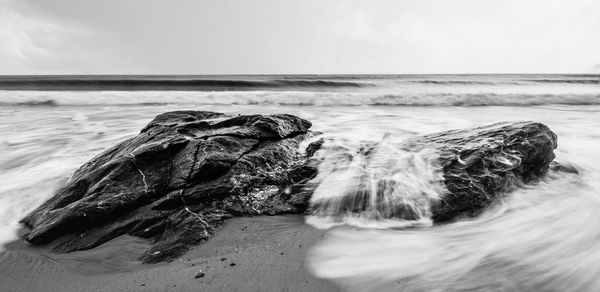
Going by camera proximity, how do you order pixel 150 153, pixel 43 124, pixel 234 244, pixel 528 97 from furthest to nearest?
pixel 528 97
pixel 43 124
pixel 150 153
pixel 234 244

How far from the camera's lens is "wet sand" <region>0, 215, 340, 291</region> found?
6.79ft

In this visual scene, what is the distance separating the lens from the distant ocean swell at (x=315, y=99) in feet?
39.2

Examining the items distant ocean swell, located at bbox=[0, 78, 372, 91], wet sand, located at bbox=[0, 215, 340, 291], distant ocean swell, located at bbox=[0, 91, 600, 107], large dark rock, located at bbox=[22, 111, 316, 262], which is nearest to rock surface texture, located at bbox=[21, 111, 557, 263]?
large dark rock, located at bbox=[22, 111, 316, 262]

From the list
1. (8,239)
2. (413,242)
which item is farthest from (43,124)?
(413,242)

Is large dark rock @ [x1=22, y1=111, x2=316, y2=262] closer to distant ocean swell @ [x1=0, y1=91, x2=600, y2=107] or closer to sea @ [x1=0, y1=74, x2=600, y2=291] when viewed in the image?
sea @ [x1=0, y1=74, x2=600, y2=291]

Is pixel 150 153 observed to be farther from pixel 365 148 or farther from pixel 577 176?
pixel 577 176

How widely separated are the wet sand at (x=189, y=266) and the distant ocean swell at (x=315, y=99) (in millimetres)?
9513

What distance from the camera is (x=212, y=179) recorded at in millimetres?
3045

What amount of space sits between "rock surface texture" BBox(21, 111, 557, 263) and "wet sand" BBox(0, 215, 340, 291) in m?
0.11

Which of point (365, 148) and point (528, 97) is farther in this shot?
point (528, 97)

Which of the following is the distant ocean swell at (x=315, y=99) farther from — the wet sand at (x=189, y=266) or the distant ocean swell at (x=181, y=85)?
the wet sand at (x=189, y=266)

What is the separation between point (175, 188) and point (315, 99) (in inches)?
385

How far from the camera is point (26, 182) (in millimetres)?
3775

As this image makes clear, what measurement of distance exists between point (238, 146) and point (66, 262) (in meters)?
1.63
